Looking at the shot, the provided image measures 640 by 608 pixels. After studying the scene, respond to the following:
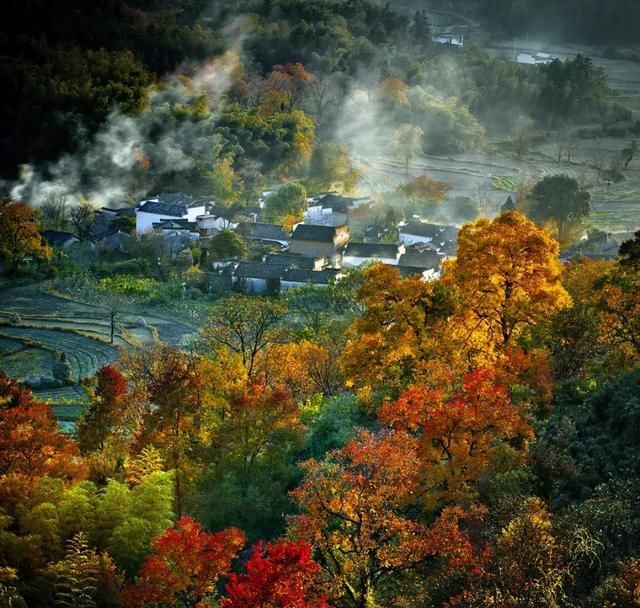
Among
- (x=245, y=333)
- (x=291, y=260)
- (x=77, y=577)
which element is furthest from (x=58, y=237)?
(x=77, y=577)

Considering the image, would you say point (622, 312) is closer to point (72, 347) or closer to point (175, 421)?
point (175, 421)

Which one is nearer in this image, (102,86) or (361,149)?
(102,86)

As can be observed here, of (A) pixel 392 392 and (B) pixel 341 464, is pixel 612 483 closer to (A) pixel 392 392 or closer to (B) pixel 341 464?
(B) pixel 341 464

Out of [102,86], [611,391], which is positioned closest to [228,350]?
[611,391]

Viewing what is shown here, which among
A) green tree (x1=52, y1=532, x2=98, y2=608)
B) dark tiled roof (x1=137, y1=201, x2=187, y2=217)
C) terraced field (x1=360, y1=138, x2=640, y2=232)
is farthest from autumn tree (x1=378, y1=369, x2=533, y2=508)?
terraced field (x1=360, y1=138, x2=640, y2=232)

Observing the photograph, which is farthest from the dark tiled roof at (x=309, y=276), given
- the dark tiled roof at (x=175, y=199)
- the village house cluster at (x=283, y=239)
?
the dark tiled roof at (x=175, y=199)
